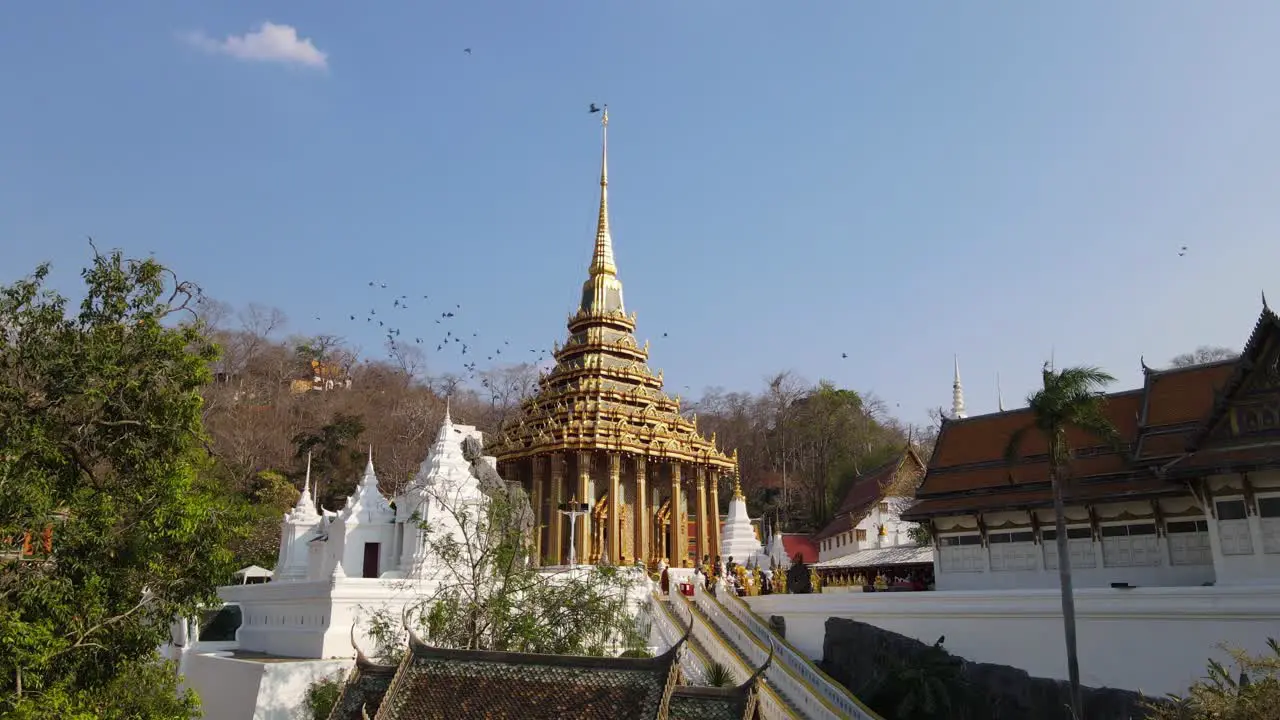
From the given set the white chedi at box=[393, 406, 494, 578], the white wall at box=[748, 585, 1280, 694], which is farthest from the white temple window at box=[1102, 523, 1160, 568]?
the white chedi at box=[393, 406, 494, 578]

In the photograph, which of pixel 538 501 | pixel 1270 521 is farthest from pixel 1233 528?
pixel 538 501

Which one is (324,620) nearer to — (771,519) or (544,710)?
(544,710)

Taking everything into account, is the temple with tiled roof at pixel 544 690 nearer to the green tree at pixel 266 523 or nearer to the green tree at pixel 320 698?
the green tree at pixel 320 698

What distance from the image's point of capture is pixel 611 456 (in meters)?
31.3

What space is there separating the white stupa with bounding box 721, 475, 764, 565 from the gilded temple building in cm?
139

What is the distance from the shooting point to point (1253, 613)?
15141 mm

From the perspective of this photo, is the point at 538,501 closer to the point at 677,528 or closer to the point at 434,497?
the point at 677,528

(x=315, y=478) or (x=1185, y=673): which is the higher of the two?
(x=315, y=478)

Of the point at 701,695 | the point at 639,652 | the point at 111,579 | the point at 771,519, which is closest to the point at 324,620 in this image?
the point at 639,652

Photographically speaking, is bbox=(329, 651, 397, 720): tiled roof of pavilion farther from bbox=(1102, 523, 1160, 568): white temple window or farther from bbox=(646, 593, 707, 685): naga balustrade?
bbox=(1102, 523, 1160, 568): white temple window

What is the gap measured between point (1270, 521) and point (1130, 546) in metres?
3.15

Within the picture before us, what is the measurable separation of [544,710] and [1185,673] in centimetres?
1083

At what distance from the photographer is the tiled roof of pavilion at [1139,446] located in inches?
647

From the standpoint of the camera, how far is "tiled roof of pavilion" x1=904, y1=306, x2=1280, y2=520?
1644 centimetres
